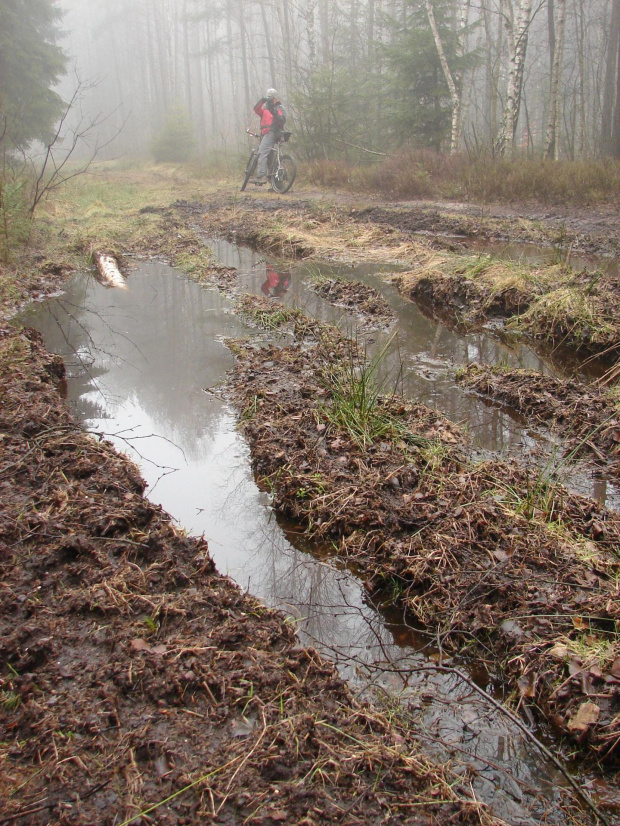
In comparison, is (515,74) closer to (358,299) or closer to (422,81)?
(422,81)

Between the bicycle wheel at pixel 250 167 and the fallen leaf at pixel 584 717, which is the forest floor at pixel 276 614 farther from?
the bicycle wheel at pixel 250 167

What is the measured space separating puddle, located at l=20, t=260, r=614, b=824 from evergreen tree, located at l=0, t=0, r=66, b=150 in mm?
14464

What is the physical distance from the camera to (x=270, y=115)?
51.8ft

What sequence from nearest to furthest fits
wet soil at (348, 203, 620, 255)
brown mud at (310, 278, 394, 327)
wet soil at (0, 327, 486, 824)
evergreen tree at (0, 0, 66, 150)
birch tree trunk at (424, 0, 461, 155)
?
1. wet soil at (0, 327, 486, 824)
2. brown mud at (310, 278, 394, 327)
3. wet soil at (348, 203, 620, 255)
4. birch tree trunk at (424, 0, 461, 155)
5. evergreen tree at (0, 0, 66, 150)

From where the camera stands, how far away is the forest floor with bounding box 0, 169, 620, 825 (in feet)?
5.83

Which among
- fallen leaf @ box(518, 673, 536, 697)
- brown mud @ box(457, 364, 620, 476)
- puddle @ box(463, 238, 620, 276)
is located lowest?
fallen leaf @ box(518, 673, 536, 697)

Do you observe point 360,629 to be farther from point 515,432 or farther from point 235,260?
point 235,260

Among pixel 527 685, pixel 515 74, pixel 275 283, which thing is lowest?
pixel 527 685

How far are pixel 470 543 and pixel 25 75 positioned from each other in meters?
24.0

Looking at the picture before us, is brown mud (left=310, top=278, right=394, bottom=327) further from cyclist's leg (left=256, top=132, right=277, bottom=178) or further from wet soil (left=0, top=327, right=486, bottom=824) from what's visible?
cyclist's leg (left=256, top=132, right=277, bottom=178)

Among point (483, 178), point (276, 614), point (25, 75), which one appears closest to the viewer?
point (276, 614)

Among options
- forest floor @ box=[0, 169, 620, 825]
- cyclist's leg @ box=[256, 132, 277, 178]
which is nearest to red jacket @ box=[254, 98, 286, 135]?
cyclist's leg @ box=[256, 132, 277, 178]

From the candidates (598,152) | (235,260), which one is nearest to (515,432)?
(235,260)

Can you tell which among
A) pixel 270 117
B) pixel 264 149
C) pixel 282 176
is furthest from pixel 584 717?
pixel 264 149
